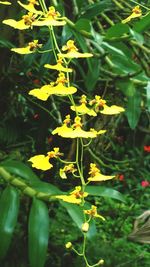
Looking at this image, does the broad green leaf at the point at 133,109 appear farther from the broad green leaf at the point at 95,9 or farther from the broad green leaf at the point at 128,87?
the broad green leaf at the point at 95,9

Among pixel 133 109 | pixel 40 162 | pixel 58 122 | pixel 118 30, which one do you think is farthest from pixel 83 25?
pixel 58 122

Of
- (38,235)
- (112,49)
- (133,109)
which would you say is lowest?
(38,235)

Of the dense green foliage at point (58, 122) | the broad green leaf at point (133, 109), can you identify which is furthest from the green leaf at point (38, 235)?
the broad green leaf at point (133, 109)

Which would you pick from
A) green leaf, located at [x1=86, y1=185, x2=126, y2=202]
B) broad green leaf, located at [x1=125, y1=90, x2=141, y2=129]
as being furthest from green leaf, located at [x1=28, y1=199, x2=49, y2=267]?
broad green leaf, located at [x1=125, y1=90, x2=141, y2=129]

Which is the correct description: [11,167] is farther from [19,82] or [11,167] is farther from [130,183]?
[130,183]

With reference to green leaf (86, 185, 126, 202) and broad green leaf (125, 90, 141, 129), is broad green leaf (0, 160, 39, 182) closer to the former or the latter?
green leaf (86, 185, 126, 202)

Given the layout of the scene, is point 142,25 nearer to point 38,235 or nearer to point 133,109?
point 133,109

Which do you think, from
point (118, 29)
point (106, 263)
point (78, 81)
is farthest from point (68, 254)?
point (118, 29)
